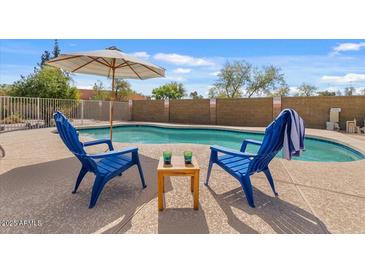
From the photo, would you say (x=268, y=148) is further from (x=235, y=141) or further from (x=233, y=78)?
(x=233, y=78)

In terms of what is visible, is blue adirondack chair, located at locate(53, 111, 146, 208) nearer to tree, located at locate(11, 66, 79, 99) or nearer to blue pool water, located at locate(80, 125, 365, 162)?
blue pool water, located at locate(80, 125, 365, 162)

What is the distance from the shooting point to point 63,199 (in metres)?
2.50

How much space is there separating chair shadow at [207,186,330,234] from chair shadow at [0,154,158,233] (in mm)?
1000

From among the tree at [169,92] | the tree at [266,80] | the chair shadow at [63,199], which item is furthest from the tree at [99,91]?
the chair shadow at [63,199]

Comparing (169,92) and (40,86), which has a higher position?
(169,92)

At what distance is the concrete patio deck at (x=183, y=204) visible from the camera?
197 cm

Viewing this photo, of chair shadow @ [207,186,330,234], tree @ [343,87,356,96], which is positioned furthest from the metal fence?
tree @ [343,87,356,96]

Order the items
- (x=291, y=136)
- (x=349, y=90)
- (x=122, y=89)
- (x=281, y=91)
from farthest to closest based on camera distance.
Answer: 1. (x=349, y=90)
2. (x=122, y=89)
3. (x=281, y=91)
4. (x=291, y=136)

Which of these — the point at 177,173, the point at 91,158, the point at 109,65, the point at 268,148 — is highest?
the point at 109,65

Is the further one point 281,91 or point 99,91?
point 99,91

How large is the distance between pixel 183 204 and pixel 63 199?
58.9 inches

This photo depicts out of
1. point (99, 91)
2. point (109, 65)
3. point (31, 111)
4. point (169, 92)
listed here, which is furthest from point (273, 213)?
point (169, 92)

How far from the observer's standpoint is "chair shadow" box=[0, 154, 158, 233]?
6.55ft
